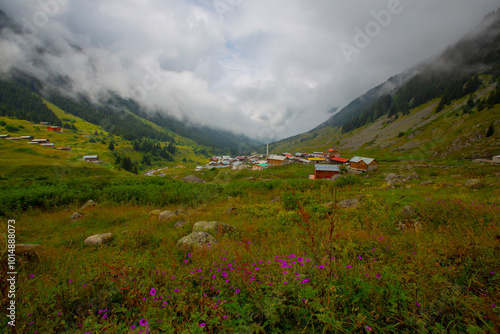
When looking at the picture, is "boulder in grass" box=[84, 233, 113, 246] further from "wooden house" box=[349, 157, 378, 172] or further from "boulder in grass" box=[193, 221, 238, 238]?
"wooden house" box=[349, 157, 378, 172]

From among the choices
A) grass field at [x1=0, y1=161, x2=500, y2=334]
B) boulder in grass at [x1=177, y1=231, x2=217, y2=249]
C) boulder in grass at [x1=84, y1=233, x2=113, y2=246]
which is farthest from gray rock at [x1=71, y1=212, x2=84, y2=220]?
boulder in grass at [x1=177, y1=231, x2=217, y2=249]

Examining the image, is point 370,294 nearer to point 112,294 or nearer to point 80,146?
point 112,294

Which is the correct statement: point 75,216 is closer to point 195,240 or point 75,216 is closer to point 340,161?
point 195,240

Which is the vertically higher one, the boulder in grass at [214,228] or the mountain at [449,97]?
the mountain at [449,97]

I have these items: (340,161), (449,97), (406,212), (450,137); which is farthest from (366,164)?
(449,97)

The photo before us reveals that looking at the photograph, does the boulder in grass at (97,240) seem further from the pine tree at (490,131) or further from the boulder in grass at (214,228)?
the pine tree at (490,131)

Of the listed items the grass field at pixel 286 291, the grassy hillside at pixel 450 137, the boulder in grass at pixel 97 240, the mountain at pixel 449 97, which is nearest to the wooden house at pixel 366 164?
the grassy hillside at pixel 450 137

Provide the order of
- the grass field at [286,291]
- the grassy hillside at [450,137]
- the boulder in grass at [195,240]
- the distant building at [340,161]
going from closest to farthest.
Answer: the grass field at [286,291], the boulder in grass at [195,240], the grassy hillside at [450,137], the distant building at [340,161]

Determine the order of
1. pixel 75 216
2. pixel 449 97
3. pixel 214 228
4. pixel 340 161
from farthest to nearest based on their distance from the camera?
pixel 449 97, pixel 340 161, pixel 75 216, pixel 214 228

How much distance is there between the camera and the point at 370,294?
7.95 ft

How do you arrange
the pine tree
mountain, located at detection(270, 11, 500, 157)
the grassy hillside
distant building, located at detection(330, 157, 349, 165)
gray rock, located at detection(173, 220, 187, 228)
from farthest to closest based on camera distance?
distant building, located at detection(330, 157, 349, 165) < mountain, located at detection(270, 11, 500, 157) < the pine tree < the grassy hillside < gray rock, located at detection(173, 220, 187, 228)

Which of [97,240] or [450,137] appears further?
[450,137]

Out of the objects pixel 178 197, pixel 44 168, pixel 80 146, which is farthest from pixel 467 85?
pixel 80 146

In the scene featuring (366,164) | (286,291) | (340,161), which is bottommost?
(340,161)
